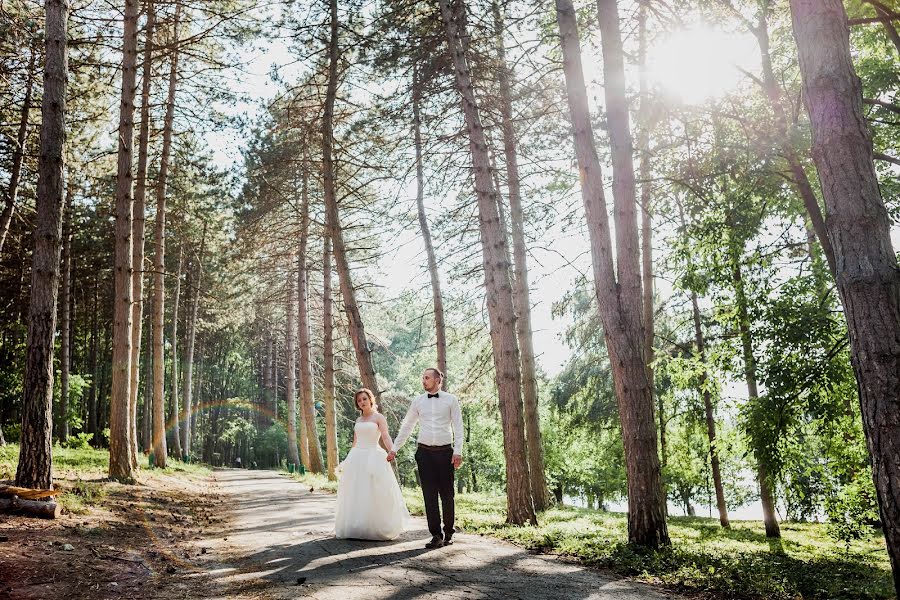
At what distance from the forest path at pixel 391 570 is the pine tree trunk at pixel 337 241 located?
4867 mm

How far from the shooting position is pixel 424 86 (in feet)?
37.7

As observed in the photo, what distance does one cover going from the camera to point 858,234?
430cm

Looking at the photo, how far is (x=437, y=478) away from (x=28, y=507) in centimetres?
484

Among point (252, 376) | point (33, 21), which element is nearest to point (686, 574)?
point (33, 21)

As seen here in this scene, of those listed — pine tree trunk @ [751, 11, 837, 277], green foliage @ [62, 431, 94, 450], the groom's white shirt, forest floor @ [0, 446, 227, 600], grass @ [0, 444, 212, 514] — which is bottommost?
forest floor @ [0, 446, 227, 600]

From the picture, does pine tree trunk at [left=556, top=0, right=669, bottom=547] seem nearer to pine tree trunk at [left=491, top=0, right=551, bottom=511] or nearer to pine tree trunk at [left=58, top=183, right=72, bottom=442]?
pine tree trunk at [left=491, top=0, right=551, bottom=511]

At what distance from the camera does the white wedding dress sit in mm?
7703

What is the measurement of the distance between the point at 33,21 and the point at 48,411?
9.05 m

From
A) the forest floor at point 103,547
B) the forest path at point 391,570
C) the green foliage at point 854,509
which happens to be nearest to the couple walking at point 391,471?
the forest path at point 391,570

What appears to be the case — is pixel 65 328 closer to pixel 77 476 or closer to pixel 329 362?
pixel 329 362

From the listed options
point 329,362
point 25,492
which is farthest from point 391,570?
point 329,362

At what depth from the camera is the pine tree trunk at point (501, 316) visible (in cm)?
911

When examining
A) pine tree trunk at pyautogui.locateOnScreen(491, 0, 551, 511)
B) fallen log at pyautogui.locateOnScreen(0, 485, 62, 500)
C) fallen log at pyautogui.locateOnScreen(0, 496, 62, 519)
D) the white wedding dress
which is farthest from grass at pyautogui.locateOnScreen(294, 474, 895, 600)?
fallen log at pyautogui.locateOnScreen(0, 485, 62, 500)

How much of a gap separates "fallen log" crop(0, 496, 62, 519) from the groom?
175 inches
